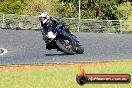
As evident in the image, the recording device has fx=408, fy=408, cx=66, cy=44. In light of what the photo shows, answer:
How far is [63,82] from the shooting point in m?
10.1

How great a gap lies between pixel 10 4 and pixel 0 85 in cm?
4237

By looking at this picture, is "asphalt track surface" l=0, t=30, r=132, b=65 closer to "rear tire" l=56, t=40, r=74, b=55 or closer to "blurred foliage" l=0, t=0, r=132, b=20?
"rear tire" l=56, t=40, r=74, b=55

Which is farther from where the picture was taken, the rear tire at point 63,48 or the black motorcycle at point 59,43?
the rear tire at point 63,48

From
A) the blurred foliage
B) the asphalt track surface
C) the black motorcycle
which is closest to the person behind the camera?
the asphalt track surface

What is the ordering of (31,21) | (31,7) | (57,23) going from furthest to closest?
1. (31,7)
2. (31,21)
3. (57,23)

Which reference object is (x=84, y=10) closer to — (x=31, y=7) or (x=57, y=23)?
(x=31, y=7)

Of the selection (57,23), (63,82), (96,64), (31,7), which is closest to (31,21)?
(31,7)

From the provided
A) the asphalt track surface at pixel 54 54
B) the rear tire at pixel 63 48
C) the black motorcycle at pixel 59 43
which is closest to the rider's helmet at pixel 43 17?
the black motorcycle at pixel 59 43

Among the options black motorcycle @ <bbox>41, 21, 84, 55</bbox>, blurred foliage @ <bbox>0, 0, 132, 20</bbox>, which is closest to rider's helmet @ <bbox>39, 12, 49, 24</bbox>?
black motorcycle @ <bbox>41, 21, 84, 55</bbox>

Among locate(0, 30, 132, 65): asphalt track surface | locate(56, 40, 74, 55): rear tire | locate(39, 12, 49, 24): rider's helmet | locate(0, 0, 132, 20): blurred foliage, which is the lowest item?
locate(0, 0, 132, 20): blurred foliage

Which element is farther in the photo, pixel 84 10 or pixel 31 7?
pixel 31 7

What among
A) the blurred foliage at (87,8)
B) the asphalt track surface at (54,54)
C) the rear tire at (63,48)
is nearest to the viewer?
the asphalt track surface at (54,54)

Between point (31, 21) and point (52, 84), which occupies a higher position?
point (52, 84)

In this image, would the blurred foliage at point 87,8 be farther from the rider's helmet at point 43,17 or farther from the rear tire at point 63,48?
the rider's helmet at point 43,17
